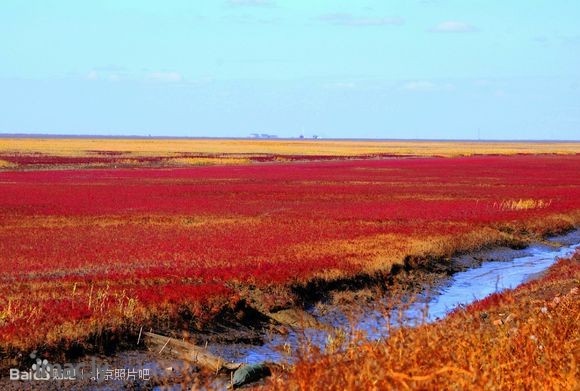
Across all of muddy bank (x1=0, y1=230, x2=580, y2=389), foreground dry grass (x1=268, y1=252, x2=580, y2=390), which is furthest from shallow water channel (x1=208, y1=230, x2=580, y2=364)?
foreground dry grass (x1=268, y1=252, x2=580, y2=390)

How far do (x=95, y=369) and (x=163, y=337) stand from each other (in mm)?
1504

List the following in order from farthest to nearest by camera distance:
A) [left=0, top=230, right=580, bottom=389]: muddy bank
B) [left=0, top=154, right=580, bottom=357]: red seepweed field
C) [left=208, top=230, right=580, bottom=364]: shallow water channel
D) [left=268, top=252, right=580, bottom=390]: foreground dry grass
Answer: [left=0, top=154, right=580, bottom=357]: red seepweed field, [left=208, top=230, right=580, bottom=364]: shallow water channel, [left=0, top=230, right=580, bottom=389]: muddy bank, [left=268, top=252, right=580, bottom=390]: foreground dry grass

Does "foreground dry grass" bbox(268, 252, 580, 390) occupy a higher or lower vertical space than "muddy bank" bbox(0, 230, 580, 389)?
higher

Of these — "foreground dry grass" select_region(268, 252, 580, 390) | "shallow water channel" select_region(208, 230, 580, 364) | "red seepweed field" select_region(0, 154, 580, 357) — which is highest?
"foreground dry grass" select_region(268, 252, 580, 390)

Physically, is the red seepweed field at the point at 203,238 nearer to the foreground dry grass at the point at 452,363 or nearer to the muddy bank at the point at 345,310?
the muddy bank at the point at 345,310

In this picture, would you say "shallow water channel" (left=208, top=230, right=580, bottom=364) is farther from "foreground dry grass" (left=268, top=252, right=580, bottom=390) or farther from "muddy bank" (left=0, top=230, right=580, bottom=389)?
"foreground dry grass" (left=268, top=252, right=580, bottom=390)

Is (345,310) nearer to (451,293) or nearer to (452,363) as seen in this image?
(451,293)

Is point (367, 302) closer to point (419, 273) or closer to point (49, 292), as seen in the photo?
point (419, 273)

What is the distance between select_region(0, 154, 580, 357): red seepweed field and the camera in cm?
1429

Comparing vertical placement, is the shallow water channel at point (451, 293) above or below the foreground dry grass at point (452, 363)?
below

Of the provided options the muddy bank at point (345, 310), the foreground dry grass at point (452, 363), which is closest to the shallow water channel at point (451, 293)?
the muddy bank at point (345, 310)

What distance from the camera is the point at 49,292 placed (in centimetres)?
1549

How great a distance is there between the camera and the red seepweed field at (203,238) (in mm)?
14289

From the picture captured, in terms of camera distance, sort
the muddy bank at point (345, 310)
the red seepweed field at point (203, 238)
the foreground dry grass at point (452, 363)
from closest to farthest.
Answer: the foreground dry grass at point (452, 363) → the muddy bank at point (345, 310) → the red seepweed field at point (203, 238)
